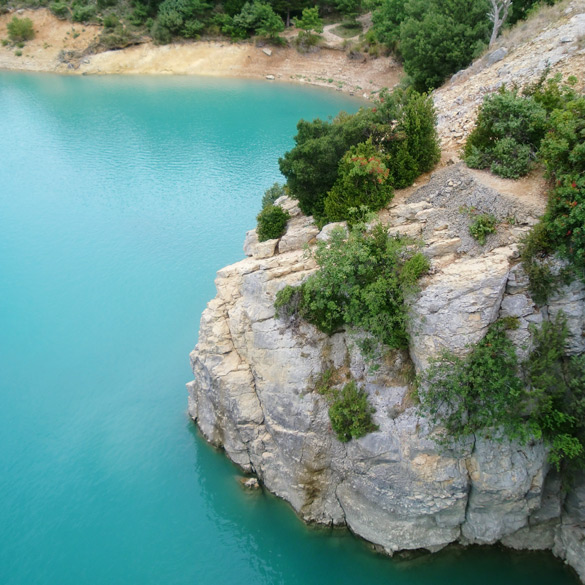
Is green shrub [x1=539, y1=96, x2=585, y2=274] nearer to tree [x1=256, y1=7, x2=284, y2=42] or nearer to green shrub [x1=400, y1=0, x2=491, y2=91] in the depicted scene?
green shrub [x1=400, y1=0, x2=491, y2=91]

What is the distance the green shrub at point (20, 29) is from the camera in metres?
60.1

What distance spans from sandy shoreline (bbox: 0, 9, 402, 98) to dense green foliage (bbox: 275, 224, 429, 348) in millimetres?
46409

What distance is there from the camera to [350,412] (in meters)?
14.3

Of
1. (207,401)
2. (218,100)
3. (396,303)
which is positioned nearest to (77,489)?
(207,401)

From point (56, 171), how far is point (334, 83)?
3346 cm

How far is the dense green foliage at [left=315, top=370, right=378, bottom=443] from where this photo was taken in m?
14.2

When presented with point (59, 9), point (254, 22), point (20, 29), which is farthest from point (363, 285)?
point (59, 9)

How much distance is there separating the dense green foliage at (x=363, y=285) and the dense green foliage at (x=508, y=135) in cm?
466

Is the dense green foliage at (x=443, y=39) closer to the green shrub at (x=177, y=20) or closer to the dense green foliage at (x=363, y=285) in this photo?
the dense green foliage at (x=363, y=285)

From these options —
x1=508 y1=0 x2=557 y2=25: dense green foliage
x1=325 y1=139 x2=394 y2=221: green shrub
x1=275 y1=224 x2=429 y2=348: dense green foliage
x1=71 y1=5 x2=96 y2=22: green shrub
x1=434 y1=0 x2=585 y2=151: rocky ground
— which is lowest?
x1=275 y1=224 x2=429 y2=348: dense green foliage

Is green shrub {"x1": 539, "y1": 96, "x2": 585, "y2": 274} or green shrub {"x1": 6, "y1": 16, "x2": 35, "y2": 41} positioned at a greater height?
green shrub {"x1": 6, "y1": 16, "x2": 35, "y2": 41}

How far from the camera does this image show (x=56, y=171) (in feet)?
116

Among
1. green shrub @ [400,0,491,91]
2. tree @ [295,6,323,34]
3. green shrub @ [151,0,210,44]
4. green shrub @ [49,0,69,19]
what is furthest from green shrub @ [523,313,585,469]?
green shrub @ [49,0,69,19]

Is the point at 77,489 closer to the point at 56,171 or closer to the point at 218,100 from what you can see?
the point at 56,171
